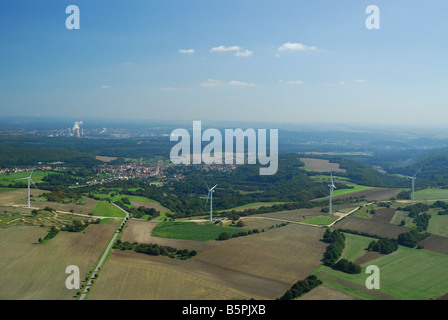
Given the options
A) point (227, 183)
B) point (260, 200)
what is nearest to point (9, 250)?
point (260, 200)

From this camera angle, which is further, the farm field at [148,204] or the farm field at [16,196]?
the farm field at [148,204]

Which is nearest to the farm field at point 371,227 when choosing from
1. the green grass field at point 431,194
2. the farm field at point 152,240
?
the farm field at point 152,240

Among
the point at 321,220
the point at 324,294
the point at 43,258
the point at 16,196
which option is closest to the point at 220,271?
the point at 324,294

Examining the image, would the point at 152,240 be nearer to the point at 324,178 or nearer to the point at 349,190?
the point at 349,190

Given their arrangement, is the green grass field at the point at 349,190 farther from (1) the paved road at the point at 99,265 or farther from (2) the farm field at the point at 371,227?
(1) the paved road at the point at 99,265
